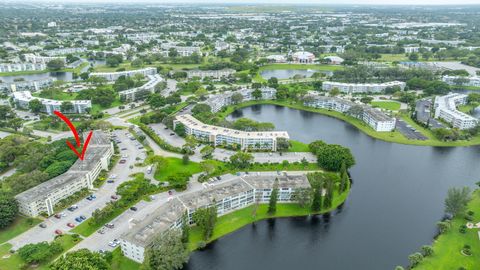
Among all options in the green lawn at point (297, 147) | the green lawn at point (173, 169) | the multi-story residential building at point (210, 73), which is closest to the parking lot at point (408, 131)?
the green lawn at point (297, 147)

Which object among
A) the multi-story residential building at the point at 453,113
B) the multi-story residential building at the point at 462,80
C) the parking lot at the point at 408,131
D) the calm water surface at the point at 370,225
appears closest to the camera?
the calm water surface at the point at 370,225

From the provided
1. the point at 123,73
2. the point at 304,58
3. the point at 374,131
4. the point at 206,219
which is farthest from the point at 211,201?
the point at 304,58

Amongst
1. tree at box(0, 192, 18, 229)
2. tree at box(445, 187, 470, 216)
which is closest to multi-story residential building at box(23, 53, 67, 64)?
tree at box(0, 192, 18, 229)

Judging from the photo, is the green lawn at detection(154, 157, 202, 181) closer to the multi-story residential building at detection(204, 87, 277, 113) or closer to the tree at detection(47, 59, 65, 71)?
the multi-story residential building at detection(204, 87, 277, 113)

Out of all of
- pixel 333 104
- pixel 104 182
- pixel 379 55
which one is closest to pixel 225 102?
pixel 333 104

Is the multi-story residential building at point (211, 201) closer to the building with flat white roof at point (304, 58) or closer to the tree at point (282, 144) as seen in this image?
the tree at point (282, 144)
